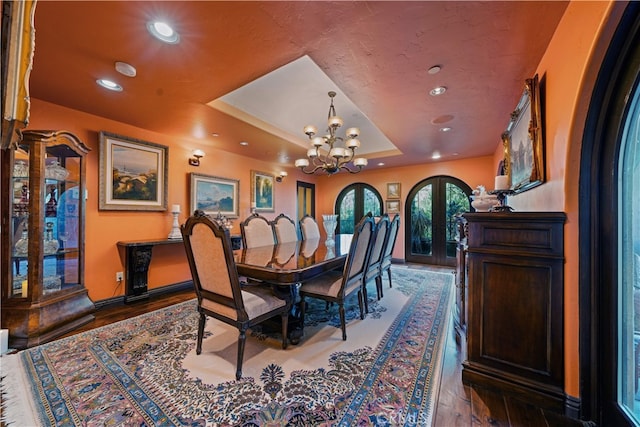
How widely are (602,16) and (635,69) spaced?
0.27 m

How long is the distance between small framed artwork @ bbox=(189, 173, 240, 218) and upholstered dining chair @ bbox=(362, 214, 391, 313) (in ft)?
9.12

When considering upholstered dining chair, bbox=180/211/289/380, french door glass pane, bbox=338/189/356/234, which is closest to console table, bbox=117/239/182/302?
upholstered dining chair, bbox=180/211/289/380

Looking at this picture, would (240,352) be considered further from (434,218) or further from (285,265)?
(434,218)

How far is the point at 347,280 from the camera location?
7.40 feet

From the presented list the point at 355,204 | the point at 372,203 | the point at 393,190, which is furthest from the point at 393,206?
the point at 355,204

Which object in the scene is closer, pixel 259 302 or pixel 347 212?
pixel 259 302

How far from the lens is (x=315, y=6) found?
55.3 inches

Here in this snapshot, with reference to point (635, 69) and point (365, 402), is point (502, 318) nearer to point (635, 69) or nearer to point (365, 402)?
point (365, 402)

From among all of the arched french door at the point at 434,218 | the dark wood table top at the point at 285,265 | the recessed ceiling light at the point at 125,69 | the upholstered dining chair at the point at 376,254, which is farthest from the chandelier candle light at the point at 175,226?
the arched french door at the point at 434,218

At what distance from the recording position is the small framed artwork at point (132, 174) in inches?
119

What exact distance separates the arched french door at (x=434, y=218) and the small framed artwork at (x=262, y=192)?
3.20 m

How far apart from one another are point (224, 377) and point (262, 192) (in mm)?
3952

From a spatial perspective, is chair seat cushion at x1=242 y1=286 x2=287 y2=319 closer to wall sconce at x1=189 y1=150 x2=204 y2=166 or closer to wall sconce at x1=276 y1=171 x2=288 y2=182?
wall sconce at x1=189 y1=150 x2=204 y2=166

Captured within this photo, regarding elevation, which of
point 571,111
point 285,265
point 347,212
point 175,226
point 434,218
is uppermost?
point 571,111
